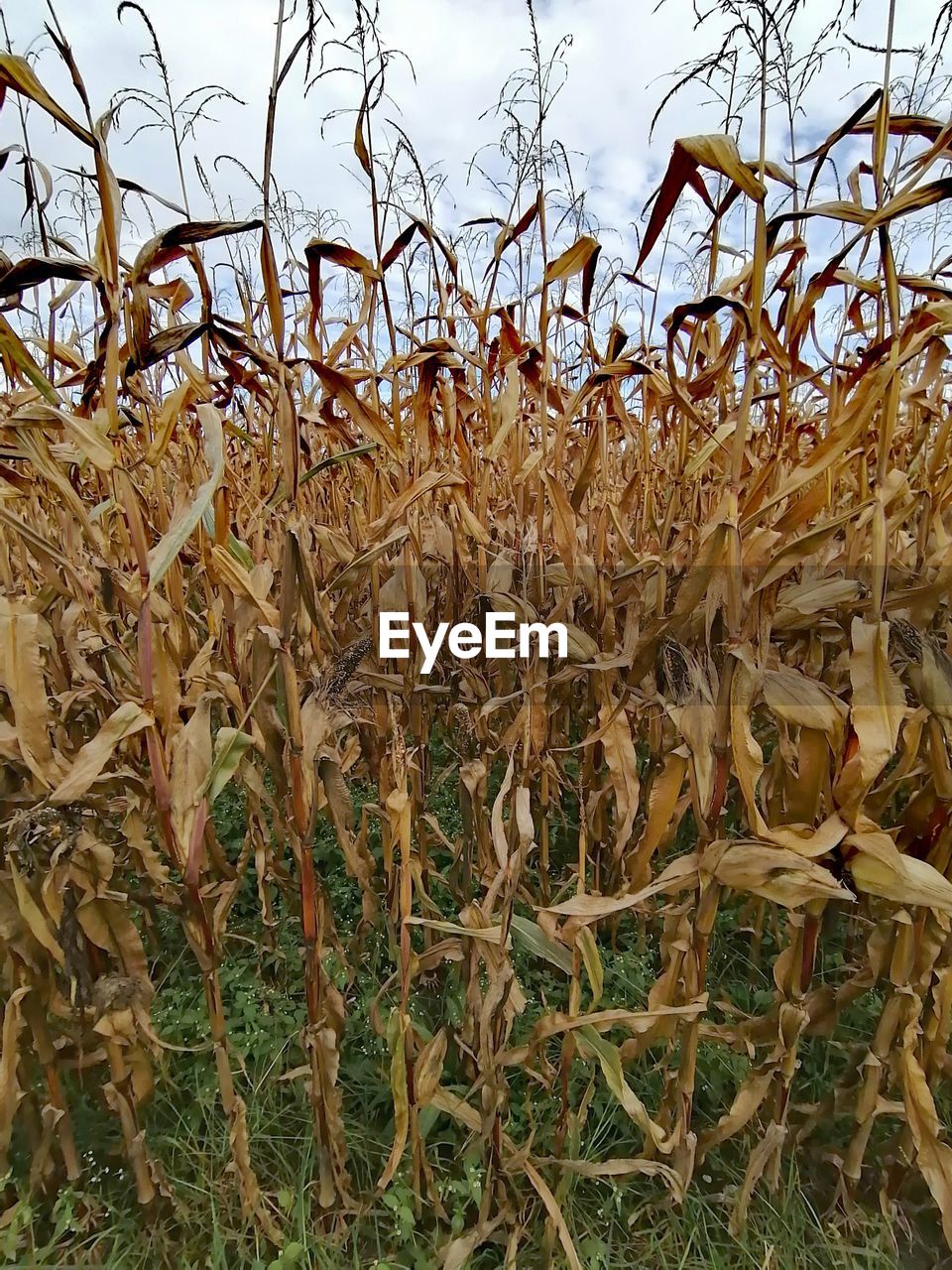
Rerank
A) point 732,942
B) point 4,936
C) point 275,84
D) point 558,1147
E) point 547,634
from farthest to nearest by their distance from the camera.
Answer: point 732,942 → point 547,634 → point 558,1147 → point 4,936 → point 275,84

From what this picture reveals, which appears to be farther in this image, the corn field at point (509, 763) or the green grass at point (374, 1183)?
the green grass at point (374, 1183)

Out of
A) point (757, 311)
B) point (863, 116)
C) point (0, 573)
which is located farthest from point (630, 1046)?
point (863, 116)

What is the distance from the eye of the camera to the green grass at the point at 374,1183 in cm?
117

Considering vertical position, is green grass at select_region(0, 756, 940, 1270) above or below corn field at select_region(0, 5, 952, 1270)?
below

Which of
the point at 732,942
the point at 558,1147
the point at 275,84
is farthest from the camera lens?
the point at 732,942

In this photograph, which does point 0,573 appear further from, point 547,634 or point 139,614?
point 547,634

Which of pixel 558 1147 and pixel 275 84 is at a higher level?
pixel 275 84

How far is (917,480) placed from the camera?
1825mm

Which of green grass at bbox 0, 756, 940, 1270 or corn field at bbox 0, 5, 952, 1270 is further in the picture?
green grass at bbox 0, 756, 940, 1270

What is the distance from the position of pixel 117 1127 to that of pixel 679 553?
68.1 inches

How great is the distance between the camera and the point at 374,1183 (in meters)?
1.29

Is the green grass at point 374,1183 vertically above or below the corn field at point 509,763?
below

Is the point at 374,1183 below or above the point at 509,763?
below

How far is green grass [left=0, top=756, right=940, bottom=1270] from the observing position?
1.17 meters
